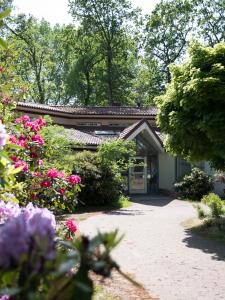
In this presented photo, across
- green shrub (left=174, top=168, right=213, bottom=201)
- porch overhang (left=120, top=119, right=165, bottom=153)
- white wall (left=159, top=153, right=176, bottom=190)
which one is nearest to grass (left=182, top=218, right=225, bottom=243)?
green shrub (left=174, top=168, right=213, bottom=201)

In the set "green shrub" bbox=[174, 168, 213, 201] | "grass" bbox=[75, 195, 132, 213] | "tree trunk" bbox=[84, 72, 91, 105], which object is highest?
"tree trunk" bbox=[84, 72, 91, 105]

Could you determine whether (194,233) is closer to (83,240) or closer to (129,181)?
(83,240)

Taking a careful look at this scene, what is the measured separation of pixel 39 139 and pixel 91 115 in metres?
27.7

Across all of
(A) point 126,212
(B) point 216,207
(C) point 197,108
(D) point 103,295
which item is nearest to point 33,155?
(D) point 103,295

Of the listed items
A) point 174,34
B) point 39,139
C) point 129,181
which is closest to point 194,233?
point 39,139

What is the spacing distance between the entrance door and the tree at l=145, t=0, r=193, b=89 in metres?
19.2

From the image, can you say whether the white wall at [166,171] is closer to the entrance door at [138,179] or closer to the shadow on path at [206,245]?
the entrance door at [138,179]

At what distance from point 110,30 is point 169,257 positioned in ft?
133

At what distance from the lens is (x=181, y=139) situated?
1369cm

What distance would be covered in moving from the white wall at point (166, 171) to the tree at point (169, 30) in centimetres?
1773

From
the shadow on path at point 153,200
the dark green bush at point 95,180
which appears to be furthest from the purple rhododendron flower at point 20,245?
the shadow on path at point 153,200

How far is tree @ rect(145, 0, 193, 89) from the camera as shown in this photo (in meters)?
47.1

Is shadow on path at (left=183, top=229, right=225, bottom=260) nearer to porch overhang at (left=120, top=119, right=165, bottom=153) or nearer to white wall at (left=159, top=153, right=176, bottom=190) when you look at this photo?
porch overhang at (left=120, top=119, right=165, bottom=153)

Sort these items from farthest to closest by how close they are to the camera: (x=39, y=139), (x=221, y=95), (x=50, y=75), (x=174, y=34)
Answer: (x=50, y=75), (x=174, y=34), (x=221, y=95), (x=39, y=139)
